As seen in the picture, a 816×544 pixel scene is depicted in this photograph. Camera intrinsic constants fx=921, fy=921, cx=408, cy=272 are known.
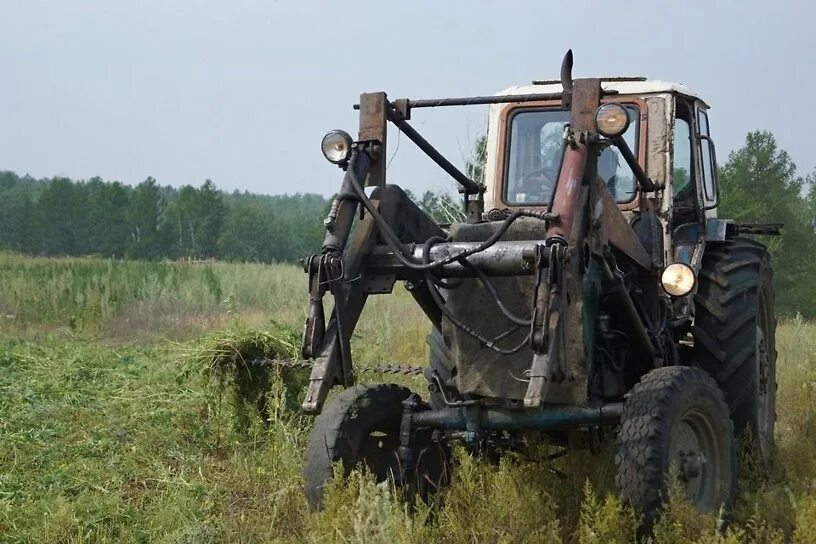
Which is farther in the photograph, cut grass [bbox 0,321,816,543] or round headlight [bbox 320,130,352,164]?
round headlight [bbox 320,130,352,164]

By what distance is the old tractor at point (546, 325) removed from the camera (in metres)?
3.92

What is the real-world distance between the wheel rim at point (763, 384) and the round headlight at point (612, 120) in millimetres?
2508

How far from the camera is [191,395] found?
7.20 m

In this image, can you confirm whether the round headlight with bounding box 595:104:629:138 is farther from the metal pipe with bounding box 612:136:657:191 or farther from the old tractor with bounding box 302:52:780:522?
the metal pipe with bounding box 612:136:657:191

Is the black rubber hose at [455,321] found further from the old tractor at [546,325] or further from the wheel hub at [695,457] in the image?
the wheel hub at [695,457]

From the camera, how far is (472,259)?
13.3ft

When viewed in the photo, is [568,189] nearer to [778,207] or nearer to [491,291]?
[491,291]

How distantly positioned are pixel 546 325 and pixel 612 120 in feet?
3.16

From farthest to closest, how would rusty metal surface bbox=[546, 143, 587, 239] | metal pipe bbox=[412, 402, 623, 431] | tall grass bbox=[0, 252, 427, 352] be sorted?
tall grass bbox=[0, 252, 427, 352] < metal pipe bbox=[412, 402, 623, 431] < rusty metal surface bbox=[546, 143, 587, 239]

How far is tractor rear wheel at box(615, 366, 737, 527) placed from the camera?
3906mm

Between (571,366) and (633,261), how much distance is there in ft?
3.21

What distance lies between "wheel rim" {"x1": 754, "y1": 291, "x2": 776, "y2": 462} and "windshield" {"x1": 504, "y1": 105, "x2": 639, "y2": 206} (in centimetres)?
132

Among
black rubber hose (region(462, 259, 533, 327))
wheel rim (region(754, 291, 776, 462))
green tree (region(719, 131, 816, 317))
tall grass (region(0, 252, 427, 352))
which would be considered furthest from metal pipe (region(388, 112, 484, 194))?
green tree (region(719, 131, 816, 317))

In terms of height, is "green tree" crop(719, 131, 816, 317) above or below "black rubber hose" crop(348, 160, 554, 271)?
above
